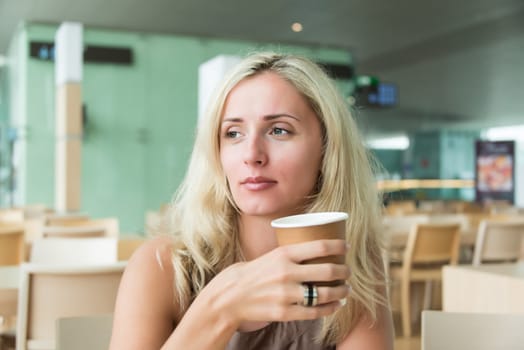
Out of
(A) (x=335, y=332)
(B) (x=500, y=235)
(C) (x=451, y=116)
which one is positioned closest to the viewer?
(A) (x=335, y=332)

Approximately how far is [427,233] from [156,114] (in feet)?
21.5

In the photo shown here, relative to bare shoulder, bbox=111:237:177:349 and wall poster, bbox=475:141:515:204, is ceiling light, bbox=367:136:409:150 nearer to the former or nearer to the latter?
wall poster, bbox=475:141:515:204

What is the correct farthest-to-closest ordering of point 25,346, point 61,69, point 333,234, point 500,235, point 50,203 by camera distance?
point 50,203 → point 61,69 → point 500,235 → point 25,346 → point 333,234

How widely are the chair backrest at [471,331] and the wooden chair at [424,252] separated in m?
3.28

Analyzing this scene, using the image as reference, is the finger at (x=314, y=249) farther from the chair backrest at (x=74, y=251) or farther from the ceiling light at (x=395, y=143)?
the ceiling light at (x=395, y=143)

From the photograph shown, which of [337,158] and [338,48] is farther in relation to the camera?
[338,48]

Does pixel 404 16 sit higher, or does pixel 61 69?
pixel 404 16

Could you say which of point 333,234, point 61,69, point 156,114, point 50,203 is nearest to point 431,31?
point 156,114

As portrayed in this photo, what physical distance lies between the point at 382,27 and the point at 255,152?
943 cm

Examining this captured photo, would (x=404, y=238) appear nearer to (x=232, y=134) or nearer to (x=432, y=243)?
(x=432, y=243)

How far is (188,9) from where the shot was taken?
929 cm

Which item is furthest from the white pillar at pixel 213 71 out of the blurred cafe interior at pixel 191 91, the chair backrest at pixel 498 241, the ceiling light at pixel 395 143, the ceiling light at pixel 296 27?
the ceiling light at pixel 395 143

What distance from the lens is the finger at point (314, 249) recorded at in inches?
34.1

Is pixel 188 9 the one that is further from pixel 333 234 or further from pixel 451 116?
pixel 333 234
